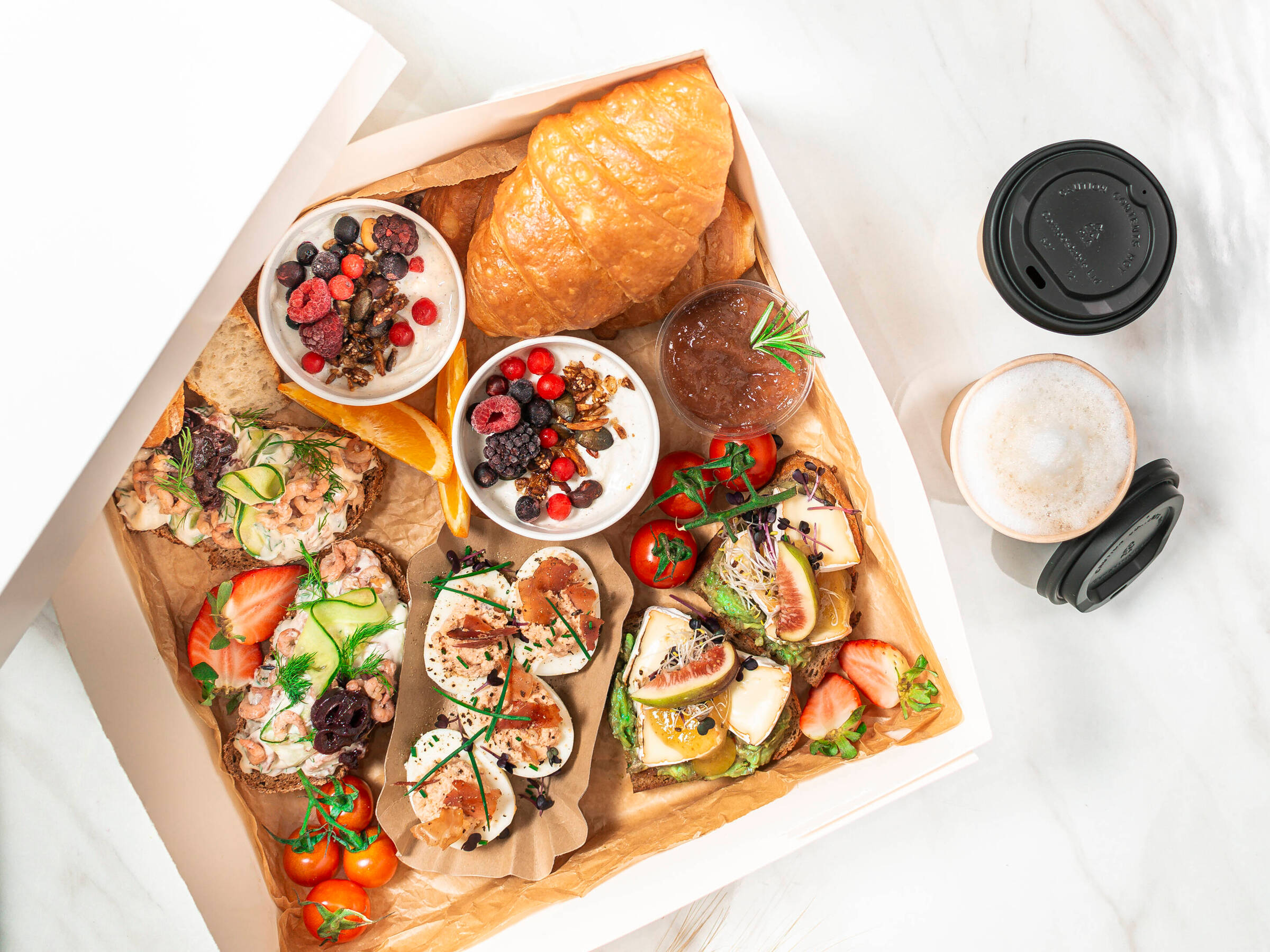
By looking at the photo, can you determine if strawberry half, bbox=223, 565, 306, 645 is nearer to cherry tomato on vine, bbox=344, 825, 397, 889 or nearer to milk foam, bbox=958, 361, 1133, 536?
cherry tomato on vine, bbox=344, 825, 397, 889

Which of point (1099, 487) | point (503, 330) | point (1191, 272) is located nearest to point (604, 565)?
point (503, 330)

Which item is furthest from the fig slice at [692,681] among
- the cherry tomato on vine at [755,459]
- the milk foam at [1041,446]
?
the milk foam at [1041,446]

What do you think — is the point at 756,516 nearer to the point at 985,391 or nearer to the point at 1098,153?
the point at 985,391

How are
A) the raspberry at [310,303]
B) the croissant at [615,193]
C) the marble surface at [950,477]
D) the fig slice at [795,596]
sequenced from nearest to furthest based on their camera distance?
the croissant at [615,193] < the raspberry at [310,303] < the fig slice at [795,596] < the marble surface at [950,477]

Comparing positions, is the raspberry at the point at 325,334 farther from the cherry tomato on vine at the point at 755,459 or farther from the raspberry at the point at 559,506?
the cherry tomato on vine at the point at 755,459


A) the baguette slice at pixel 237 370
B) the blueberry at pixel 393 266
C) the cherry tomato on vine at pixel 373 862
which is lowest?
the cherry tomato on vine at pixel 373 862

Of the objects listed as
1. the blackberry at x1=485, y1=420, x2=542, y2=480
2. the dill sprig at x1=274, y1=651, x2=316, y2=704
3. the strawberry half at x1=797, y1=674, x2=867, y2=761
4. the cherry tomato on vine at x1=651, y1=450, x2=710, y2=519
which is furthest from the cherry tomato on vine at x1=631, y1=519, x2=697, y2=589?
the dill sprig at x1=274, y1=651, x2=316, y2=704

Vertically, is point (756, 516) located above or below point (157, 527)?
above
